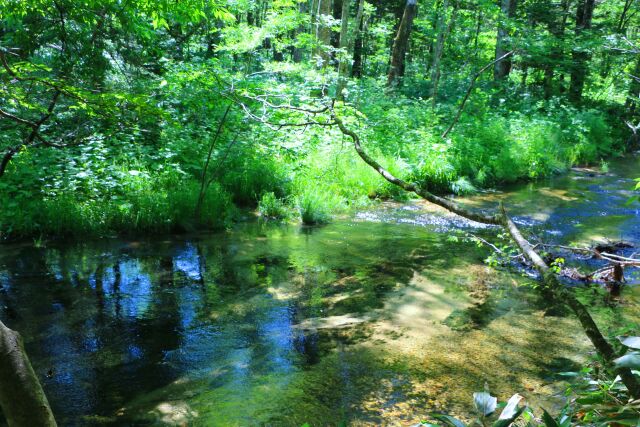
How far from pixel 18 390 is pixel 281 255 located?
19.4ft

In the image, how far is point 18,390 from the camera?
1.44 meters

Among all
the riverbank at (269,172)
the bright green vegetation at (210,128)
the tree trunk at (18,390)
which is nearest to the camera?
the tree trunk at (18,390)

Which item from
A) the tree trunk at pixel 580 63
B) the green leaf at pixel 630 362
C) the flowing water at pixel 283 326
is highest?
the tree trunk at pixel 580 63

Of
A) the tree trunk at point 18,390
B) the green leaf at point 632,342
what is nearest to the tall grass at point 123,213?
the tree trunk at point 18,390

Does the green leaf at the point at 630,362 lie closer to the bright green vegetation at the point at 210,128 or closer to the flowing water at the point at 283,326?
the flowing water at the point at 283,326

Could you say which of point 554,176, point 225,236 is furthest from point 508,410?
point 554,176

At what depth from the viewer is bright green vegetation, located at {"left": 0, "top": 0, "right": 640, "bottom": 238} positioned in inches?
242

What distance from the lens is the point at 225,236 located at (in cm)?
815

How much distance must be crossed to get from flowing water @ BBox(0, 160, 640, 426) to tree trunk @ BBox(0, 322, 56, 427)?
2.24 meters

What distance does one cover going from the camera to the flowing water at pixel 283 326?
3852 mm

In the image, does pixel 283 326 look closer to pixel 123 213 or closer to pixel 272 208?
pixel 123 213

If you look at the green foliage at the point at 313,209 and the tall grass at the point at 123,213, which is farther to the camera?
the green foliage at the point at 313,209

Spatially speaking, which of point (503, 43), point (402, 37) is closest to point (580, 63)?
point (503, 43)

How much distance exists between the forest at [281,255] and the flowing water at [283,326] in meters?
0.03
